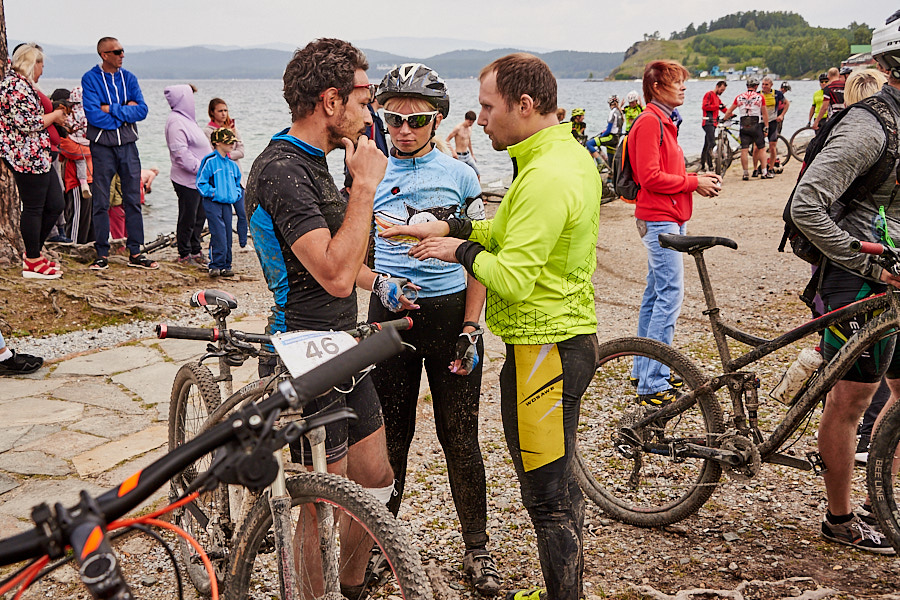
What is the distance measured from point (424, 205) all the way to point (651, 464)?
220 cm

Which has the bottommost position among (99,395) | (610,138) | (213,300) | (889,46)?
(99,395)

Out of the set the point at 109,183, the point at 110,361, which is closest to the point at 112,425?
the point at 110,361

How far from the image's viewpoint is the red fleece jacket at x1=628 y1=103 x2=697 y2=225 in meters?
4.86

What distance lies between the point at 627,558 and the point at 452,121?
50.4m

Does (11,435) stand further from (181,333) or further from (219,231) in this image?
(219,231)

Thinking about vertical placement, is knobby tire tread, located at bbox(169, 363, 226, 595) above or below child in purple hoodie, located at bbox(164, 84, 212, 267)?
below

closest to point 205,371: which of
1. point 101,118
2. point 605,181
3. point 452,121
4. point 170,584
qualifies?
point 170,584

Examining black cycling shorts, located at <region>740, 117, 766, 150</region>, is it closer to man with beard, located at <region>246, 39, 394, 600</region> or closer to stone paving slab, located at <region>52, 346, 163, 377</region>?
stone paving slab, located at <region>52, 346, 163, 377</region>

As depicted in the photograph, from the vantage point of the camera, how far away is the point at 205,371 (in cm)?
306

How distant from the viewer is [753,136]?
51.4 ft

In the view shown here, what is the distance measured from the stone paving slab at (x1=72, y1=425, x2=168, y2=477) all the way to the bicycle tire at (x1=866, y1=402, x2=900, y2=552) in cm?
377

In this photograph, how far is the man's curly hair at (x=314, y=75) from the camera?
244cm

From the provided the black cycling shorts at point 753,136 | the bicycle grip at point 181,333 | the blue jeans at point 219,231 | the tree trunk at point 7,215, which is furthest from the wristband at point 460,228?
the black cycling shorts at point 753,136

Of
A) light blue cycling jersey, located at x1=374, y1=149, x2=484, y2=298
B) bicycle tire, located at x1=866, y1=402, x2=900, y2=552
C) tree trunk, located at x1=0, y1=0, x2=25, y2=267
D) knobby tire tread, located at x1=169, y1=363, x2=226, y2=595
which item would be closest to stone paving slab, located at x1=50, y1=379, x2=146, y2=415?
knobby tire tread, located at x1=169, y1=363, x2=226, y2=595
